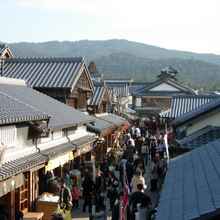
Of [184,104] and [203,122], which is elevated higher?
[203,122]

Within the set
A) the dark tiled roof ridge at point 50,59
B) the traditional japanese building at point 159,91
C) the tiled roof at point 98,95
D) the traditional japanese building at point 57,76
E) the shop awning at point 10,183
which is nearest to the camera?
the shop awning at point 10,183

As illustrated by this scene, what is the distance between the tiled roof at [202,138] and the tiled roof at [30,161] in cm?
437

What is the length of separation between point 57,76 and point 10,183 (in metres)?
13.0

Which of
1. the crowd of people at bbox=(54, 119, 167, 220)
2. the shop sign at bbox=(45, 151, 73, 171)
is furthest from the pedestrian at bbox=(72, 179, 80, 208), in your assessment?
the shop sign at bbox=(45, 151, 73, 171)

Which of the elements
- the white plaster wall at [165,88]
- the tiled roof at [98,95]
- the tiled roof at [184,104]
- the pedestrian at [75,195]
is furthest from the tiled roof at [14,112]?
the white plaster wall at [165,88]

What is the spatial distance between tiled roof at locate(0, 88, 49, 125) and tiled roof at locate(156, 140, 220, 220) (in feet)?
14.7

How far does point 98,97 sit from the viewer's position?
1284 inches

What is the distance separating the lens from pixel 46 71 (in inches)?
981

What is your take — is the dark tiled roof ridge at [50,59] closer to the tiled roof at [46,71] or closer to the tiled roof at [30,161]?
the tiled roof at [46,71]

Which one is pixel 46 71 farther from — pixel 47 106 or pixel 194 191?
pixel 194 191

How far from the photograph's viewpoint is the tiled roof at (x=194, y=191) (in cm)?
571

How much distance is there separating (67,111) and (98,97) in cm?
1213

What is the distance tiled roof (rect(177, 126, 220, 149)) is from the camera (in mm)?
16359

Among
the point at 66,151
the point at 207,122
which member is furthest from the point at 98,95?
the point at 66,151
